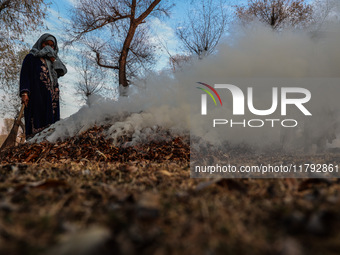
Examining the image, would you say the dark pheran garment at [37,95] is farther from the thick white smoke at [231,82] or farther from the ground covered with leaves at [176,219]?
the ground covered with leaves at [176,219]

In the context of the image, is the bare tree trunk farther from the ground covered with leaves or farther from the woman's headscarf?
the ground covered with leaves

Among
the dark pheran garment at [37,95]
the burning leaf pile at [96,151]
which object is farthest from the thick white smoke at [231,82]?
the dark pheran garment at [37,95]

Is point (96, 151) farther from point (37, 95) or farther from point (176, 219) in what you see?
point (37, 95)

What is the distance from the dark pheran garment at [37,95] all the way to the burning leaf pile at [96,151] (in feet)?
7.14

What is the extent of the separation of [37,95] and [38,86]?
0.83 ft

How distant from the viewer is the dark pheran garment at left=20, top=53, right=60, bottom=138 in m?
7.32

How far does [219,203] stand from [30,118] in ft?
24.7

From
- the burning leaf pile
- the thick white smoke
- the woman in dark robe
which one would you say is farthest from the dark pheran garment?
the burning leaf pile

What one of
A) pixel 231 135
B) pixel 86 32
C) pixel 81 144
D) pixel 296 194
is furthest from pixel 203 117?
pixel 86 32

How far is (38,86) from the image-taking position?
7348 mm

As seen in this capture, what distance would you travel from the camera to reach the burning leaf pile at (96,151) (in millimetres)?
4406

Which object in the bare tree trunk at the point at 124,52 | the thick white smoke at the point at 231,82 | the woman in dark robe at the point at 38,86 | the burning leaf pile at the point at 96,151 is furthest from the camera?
the bare tree trunk at the point at 124,52

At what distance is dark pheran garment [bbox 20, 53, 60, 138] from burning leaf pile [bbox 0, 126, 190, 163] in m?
2.18

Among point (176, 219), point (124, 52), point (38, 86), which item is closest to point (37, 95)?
point (38, 86)
